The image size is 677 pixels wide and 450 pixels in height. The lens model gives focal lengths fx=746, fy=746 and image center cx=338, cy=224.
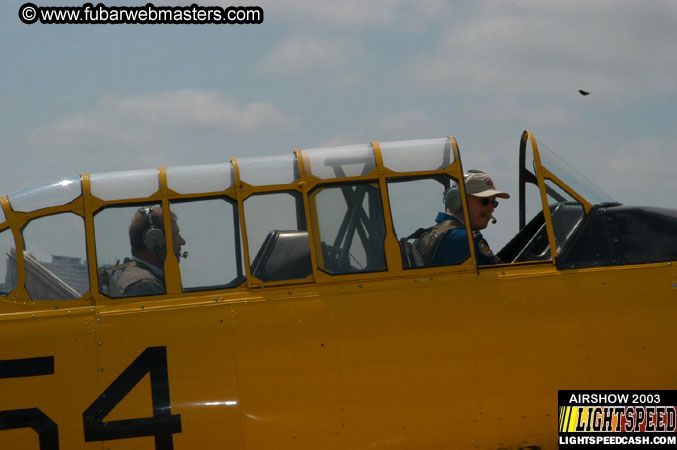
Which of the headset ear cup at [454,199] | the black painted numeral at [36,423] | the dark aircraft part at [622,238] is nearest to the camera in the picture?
the black painted numeral at [36,423]

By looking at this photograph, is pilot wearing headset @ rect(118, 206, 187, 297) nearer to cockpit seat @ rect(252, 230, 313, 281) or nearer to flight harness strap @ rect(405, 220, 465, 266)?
cockpit seat @ rect(252, 230, 313, 281)

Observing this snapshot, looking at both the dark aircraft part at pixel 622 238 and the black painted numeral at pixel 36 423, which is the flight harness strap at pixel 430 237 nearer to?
the dark aircraft part at pixel 622 238

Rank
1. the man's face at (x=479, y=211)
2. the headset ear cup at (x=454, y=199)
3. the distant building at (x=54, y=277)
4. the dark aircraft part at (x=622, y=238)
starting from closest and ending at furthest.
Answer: the distant building at (x=54, y=277) < the dark aircraft part at (x=622, y=238) < the headset ear cup at (x=454, y=199) < the man's face at (x=479, y=211)

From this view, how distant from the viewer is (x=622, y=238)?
6.33 meters

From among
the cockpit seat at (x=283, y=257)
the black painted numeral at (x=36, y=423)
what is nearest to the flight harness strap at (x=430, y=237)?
the cockpit seat at (x=283, y=257)

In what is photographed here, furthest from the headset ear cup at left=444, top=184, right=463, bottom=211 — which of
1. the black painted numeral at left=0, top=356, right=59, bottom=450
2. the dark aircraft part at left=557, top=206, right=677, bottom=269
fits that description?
the black painted numeral at left=0, top=356, right=59, bottom=450

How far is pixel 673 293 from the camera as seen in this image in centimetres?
607

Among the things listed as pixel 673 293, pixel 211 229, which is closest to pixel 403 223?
pixel 211 229

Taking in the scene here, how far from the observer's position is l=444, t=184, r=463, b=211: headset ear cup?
20.8ft

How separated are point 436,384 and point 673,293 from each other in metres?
2.08

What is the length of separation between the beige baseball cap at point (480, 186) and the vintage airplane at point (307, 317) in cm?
43

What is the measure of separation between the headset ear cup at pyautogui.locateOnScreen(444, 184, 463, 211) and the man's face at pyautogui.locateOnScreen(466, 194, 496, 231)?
252 mm

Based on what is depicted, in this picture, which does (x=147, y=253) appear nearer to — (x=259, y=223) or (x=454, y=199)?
(x=259, y=223)

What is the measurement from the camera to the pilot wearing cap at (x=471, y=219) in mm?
6230
